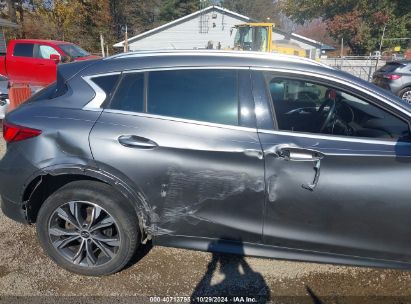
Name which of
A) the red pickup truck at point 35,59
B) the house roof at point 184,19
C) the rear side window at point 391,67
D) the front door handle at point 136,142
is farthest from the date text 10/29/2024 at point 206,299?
the house roof at point 184,19

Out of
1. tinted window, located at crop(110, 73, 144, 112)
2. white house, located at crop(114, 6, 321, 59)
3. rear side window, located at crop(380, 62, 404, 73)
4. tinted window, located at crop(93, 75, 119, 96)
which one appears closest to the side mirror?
tinted window, located at crop(93, 75, 119, 96)

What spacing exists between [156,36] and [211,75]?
3146 centimetres

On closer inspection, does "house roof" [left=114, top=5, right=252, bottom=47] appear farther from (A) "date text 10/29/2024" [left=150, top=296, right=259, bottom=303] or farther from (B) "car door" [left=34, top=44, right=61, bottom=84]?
(A) "date text 10/29/2024" [left=150, top=296, right=259, bottom=303]

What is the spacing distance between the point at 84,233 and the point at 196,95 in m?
1.36

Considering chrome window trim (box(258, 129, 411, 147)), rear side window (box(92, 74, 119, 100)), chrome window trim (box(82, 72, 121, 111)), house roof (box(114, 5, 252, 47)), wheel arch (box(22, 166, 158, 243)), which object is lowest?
wheel arch (box(22, 166, 158, 243))

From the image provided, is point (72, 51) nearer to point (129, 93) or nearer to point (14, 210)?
point (14, 210)

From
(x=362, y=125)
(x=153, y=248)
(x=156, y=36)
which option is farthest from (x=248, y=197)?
(x=156, y=36)

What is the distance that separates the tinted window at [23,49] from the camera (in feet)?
36.6

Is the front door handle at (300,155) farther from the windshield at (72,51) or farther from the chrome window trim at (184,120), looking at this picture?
the windshield at (72,51)

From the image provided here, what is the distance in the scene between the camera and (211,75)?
8.62ft

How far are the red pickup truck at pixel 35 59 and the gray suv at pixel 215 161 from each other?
880cm

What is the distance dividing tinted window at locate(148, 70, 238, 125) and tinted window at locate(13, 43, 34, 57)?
33.3 feet

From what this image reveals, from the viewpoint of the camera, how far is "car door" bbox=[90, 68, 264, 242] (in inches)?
98.2

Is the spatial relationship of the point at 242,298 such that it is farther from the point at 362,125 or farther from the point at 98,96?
the point at 98,96
